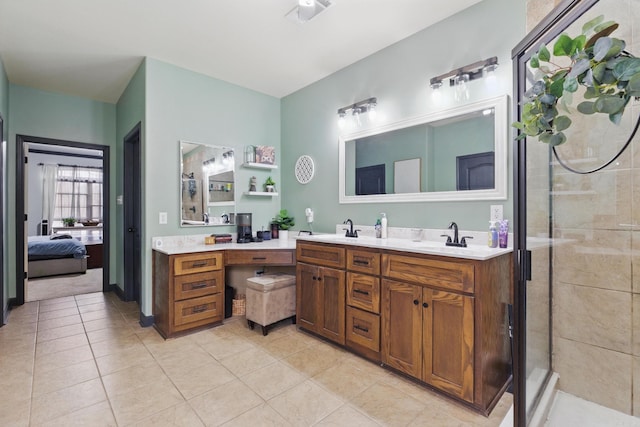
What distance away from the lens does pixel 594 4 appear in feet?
3.61

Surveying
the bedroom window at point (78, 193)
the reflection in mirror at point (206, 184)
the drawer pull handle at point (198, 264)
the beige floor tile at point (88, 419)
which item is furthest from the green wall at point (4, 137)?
the bedroom window at point (78, 193)

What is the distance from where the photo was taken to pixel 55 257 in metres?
5.18

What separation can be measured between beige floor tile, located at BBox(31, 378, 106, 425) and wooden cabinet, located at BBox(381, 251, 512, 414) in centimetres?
194

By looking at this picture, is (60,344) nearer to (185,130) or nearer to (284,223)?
(185,130)

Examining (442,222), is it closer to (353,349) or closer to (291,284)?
(353,349)

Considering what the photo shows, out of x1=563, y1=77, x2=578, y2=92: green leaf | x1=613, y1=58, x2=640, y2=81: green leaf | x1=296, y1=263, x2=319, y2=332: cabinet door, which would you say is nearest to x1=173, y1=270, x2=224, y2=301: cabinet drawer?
x1=296, y1=263, x2=319, y2=332: cabinet door

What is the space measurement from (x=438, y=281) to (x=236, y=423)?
1.43 m

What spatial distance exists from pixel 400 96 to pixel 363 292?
5.87ft

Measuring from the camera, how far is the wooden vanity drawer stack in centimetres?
227

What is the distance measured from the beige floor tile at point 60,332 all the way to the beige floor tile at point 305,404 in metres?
2.34

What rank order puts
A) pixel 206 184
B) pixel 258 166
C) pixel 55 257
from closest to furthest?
pixel 206 184
pixel 258 166
pixel 55 257

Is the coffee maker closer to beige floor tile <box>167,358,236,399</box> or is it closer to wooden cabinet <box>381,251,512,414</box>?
beige floor tile <box>167,358,236,399</box>

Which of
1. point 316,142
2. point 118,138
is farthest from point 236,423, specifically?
point 118,138

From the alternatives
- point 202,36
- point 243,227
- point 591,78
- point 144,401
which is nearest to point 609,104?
point 591,78
